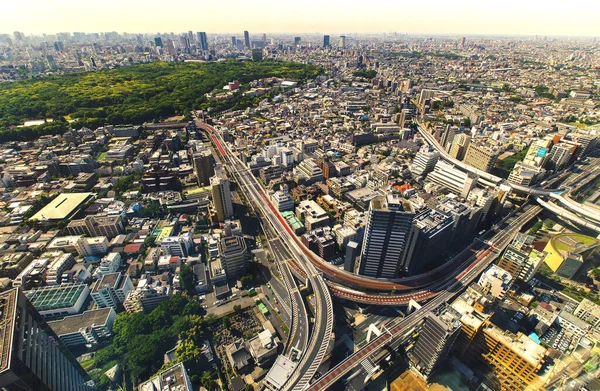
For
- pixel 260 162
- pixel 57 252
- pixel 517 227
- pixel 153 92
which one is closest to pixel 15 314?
pixel 57 252

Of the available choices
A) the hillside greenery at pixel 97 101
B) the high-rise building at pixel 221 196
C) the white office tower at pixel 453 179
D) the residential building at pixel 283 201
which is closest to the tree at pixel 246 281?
the high-rise building at pixel 221 196

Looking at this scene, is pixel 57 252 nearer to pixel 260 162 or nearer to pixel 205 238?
pixel 205 238

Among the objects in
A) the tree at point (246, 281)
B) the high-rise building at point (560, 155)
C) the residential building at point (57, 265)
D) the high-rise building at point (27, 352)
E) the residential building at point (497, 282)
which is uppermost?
the high-rise building at point (27, 352)

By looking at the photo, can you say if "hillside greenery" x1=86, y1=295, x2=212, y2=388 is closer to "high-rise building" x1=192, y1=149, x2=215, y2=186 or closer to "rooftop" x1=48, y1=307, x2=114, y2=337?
"rooftop" x1=48, y1=307, x2=114, y2=337

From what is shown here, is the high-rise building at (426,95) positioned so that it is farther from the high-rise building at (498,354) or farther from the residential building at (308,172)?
the high-rise building at (498,354)

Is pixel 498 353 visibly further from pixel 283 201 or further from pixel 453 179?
pixel 453 179
